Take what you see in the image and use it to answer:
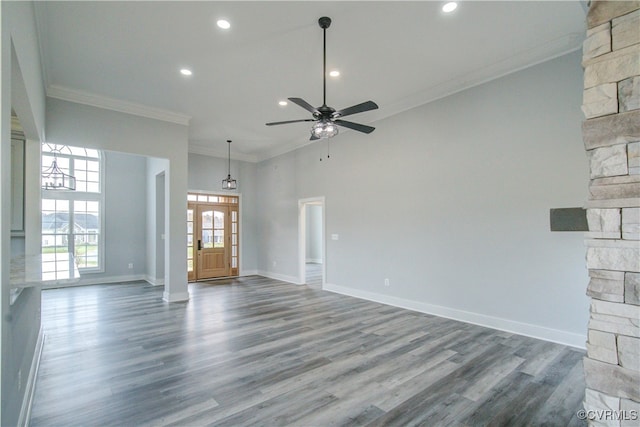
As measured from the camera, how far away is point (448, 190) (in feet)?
15.6

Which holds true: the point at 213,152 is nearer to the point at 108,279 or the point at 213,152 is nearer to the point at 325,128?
the point at 108,279

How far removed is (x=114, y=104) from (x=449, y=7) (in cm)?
528

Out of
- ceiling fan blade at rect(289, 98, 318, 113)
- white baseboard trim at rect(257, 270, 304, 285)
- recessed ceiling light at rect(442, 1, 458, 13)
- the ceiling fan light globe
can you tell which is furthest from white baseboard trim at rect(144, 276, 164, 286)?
recessed ceiling light at rect(442, 1, 458, 13)

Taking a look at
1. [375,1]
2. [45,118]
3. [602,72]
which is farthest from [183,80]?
[602,72]

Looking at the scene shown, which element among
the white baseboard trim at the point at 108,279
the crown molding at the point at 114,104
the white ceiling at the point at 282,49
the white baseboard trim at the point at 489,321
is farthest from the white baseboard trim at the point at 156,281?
the white baseboard trim at the point at 489,321

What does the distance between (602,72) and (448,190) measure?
345 centimetres

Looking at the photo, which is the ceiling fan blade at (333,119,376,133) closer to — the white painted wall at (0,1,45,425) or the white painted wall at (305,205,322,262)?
the white painted wall at (0,1,45,425)

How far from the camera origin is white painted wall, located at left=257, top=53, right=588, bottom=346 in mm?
3689

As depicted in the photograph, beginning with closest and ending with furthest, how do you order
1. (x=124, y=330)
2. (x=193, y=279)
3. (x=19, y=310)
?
(x=19, y=310) < (x=124, y=330) < (x=193, y=279)

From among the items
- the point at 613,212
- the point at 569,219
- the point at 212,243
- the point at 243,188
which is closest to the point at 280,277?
the point at 212,243

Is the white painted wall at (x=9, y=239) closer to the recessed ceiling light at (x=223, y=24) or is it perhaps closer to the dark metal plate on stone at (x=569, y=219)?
the recessed ceiling light at (x=223, y=24)

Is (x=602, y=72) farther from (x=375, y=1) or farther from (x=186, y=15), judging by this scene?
(x=186, y=15)

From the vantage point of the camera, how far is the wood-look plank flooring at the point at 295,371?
236 centimetres

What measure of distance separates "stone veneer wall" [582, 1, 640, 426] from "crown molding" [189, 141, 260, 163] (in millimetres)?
7748
